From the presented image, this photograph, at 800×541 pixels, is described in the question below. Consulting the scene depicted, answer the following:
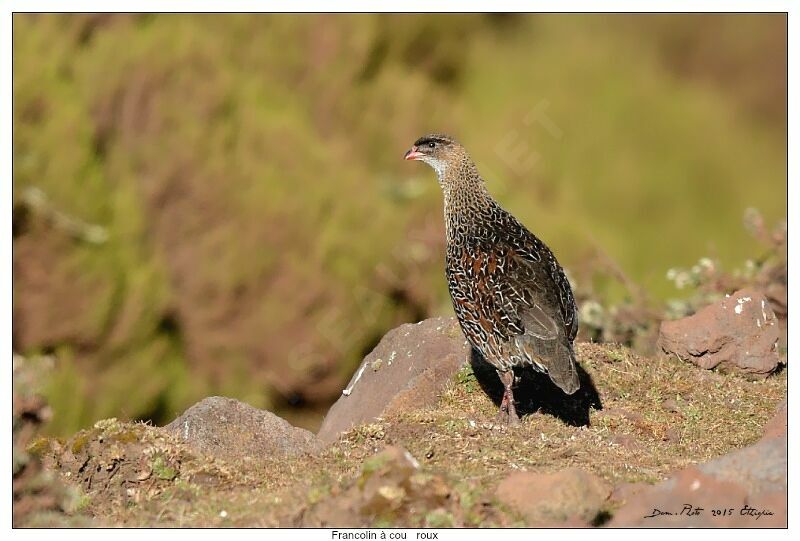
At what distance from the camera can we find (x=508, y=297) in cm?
761

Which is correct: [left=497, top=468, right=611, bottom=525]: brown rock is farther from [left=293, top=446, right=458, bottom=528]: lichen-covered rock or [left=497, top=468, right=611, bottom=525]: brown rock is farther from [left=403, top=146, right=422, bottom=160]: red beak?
[left=403, top=146, right=422, bottom=160]: red beak

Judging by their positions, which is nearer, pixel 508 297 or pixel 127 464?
pixel 127 464

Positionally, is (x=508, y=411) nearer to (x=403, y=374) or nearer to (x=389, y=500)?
(x=403, y=374)

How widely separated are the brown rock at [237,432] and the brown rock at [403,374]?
40 centimetres

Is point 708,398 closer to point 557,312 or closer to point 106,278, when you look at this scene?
point 557,312

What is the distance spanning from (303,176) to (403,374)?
18.6 ft

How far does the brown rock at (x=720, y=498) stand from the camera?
561cm

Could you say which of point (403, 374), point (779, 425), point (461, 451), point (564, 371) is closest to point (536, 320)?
point (564, 371)

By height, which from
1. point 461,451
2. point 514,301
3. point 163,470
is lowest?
point 163,470

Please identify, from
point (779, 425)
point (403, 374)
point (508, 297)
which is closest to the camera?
point (779, 425)

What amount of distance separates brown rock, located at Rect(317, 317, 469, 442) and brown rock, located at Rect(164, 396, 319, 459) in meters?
0.40

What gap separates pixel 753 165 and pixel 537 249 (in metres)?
8.26

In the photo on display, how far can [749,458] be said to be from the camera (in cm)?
589
